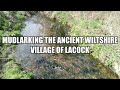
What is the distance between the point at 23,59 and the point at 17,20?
1.61m

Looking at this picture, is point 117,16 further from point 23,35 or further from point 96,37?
point 23,35

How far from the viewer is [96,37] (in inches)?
298

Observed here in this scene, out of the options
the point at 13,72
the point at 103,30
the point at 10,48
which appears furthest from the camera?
the point at 103,30

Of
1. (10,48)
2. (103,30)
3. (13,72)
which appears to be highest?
→ (103,30)

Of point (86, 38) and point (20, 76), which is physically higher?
point (86, 38)

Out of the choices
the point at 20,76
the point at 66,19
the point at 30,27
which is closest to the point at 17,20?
the point at 30,27

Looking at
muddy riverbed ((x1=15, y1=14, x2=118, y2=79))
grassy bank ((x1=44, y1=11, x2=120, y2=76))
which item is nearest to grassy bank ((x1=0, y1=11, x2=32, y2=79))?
muddy riverbed ((x1=15, y1=14, x2=118, y2=79))

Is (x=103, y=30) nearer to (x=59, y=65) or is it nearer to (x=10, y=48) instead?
(x=59, y=65)

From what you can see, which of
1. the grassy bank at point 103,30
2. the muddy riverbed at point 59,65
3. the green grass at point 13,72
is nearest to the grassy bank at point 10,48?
the green grass at point 13,72

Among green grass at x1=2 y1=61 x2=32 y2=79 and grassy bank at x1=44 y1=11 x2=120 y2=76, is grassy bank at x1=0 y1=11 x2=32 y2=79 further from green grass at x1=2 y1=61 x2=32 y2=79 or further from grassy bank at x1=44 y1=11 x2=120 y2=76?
grassy bank at x1=44 y1=11 x2=120 y2=76

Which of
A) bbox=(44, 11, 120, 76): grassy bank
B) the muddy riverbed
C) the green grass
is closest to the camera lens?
the green grass

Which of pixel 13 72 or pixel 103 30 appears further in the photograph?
pixel 103 30

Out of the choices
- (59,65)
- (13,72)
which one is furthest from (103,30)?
(13,72)
